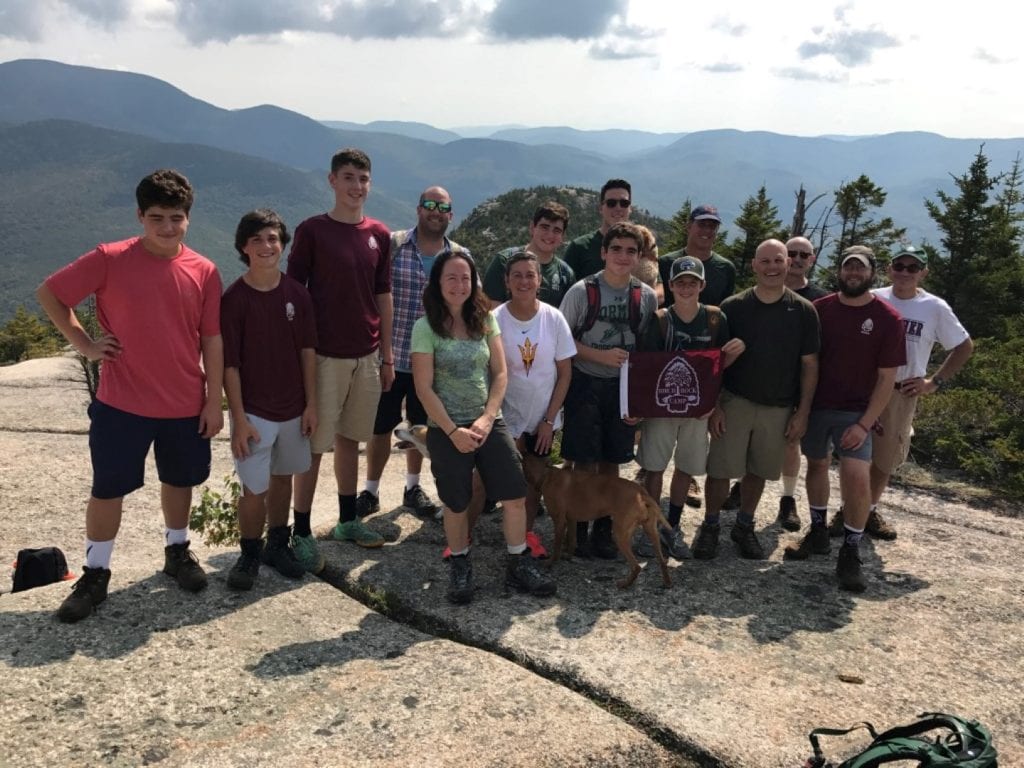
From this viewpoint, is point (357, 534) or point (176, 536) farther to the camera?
point (357, 534)

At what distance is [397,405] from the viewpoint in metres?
6.85

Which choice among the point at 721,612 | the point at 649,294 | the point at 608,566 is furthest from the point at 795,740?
the point at 649,294

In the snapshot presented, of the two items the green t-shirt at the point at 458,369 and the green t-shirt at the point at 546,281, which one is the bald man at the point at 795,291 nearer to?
the green t-shirt at the point at 546,281

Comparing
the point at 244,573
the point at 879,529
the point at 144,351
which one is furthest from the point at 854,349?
the point at 144,351

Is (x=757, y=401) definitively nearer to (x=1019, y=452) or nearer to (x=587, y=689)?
(x=587, y=689)

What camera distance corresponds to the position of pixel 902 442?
271 inches

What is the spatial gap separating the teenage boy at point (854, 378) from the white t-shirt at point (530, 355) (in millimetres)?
2251

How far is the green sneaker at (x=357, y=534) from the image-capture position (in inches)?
253

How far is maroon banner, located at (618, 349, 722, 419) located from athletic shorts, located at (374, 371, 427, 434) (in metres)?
1.98

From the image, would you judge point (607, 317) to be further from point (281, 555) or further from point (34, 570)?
point (34, 570)

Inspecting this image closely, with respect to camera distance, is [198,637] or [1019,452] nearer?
[198,637]

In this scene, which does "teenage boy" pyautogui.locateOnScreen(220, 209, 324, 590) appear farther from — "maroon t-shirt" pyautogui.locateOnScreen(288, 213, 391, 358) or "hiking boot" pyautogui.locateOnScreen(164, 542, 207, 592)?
"maroon t-shirt" pyautogui.locateOnScreen(288, 213, 391, 358)

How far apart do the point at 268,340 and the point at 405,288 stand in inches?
67.6

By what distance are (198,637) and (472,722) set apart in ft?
6.45
